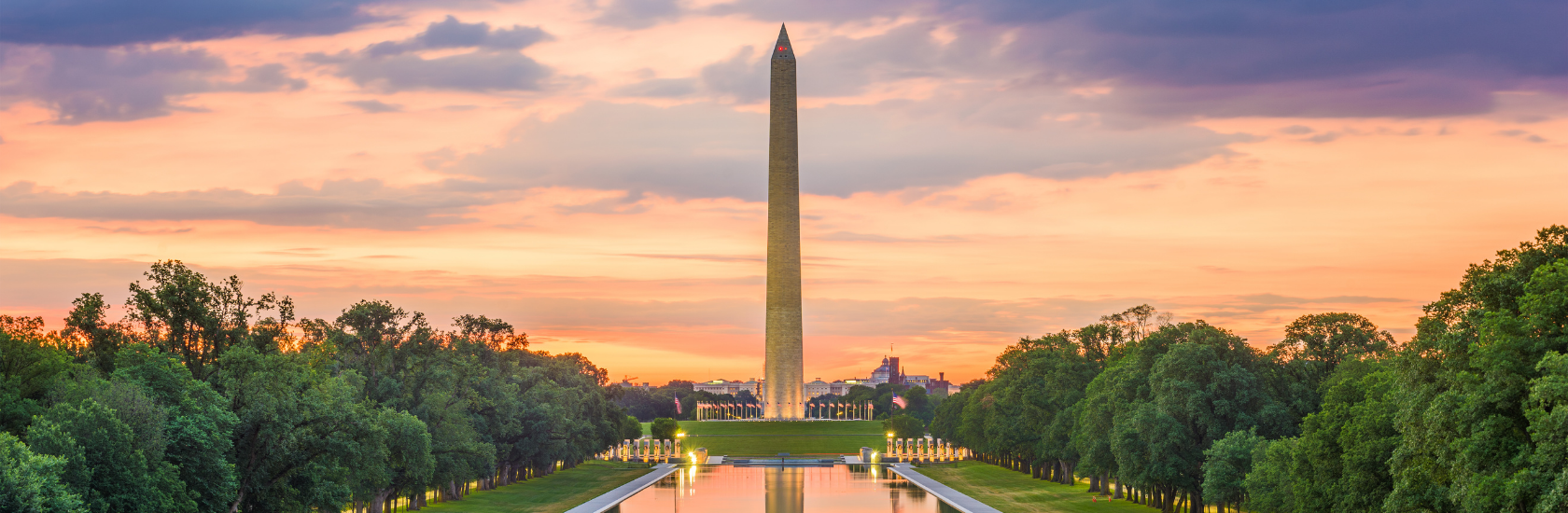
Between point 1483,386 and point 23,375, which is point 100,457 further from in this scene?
point 1483,386

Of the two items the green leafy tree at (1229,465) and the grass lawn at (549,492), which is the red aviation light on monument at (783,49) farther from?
the green leafy tree at (1229,465)

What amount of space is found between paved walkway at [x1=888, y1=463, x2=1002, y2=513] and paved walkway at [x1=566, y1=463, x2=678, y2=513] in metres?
14.0

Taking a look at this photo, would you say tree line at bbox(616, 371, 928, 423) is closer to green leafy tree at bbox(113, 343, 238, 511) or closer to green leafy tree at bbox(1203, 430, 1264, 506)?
green leafy tree at bbox(1203, 430, 1264, 506)

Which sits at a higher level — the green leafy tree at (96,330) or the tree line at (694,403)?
the green leafy tree at (96,330)

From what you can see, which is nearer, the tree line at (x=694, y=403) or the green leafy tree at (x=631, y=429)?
→ the green leafy tree at (x=631, y=429)

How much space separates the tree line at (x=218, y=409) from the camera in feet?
95.3

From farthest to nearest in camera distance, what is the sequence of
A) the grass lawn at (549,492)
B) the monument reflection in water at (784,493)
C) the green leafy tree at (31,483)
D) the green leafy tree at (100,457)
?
the grass lawn at (549,492) → the monument reflection in water at (784,493) → the green leafy tree at (100,457) → the green leafy tree at (31,483)

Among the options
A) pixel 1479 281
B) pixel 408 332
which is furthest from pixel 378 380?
pixel 1479 281

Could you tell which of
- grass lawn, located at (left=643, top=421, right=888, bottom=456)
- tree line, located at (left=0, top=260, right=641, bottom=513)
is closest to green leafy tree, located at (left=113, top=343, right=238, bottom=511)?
tree line, located at (left=0, top=260, right=641, bottom=513)

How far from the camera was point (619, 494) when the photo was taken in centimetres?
6050

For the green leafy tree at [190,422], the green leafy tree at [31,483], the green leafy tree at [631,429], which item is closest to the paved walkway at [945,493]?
the green leafy tree at [190,422]

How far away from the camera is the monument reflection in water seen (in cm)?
5169

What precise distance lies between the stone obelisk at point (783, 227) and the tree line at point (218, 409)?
211 ft

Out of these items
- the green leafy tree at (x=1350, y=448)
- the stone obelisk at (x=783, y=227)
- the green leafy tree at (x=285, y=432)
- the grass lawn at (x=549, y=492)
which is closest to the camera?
the green leafy tree at (x=1350, y=448)
